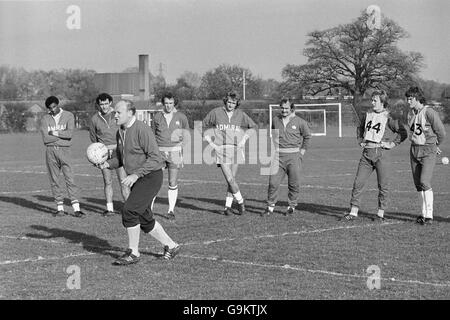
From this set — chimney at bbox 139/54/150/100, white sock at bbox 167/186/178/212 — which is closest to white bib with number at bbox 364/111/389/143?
white sock at bbox 167/186/178/212

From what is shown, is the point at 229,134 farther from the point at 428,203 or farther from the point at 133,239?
the point at 133,239

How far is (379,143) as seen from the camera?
45.4 ft

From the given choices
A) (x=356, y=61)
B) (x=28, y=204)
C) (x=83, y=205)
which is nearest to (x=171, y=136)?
(x=83, y=205)

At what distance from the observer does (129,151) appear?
10.3 m

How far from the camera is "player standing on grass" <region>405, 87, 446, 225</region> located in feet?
44.1

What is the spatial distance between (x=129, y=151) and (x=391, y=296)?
398cm

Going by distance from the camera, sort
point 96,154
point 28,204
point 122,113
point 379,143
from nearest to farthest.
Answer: point 122,113, point 96,154, point 379,143, point 28,204

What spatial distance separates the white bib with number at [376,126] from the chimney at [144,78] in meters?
76.4

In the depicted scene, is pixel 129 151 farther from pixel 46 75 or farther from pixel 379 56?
pixel 46 75

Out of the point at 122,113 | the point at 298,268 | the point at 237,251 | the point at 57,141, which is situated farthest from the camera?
the point at 57,141

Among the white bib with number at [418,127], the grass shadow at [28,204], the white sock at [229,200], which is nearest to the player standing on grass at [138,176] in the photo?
the white sock at [229,200]

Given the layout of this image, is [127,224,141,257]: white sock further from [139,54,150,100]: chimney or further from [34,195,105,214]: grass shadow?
[139,54,150,100]: chimney

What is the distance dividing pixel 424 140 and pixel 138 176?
579 cm
